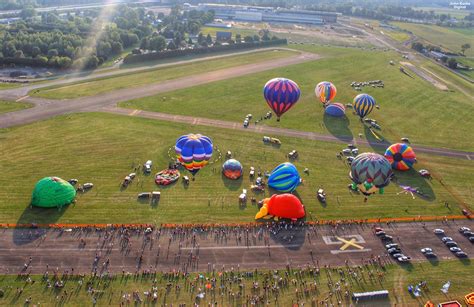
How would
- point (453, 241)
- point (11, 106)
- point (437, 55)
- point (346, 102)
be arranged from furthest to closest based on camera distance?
point (437, 55), point (346, 102), point (11, 106), point (453, 241)

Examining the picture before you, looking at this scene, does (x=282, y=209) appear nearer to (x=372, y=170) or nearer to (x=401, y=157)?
(x=372, y=170)

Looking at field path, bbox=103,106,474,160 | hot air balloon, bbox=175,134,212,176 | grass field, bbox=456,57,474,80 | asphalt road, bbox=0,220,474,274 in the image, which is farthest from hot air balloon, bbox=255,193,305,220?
grass field, bbox=456,57,474,80

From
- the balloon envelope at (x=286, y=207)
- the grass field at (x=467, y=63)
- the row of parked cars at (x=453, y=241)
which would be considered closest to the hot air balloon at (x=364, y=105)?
the row of parked cars at (x=453, y=241)

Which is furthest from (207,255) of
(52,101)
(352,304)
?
(52,101)

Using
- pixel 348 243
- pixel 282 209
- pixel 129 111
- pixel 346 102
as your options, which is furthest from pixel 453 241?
pixel 129 111

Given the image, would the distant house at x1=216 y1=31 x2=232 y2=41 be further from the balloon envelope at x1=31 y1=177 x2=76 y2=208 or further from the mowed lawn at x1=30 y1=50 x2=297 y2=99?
the balloon envelope at x1=31 y1=177 x2=76 y2=208

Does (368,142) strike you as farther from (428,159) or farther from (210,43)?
(210,43)

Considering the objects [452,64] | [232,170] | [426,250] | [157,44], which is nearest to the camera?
[426,250]

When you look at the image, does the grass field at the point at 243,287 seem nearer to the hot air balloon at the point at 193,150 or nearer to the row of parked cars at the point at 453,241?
the row of parked cars at the point at 453,241
